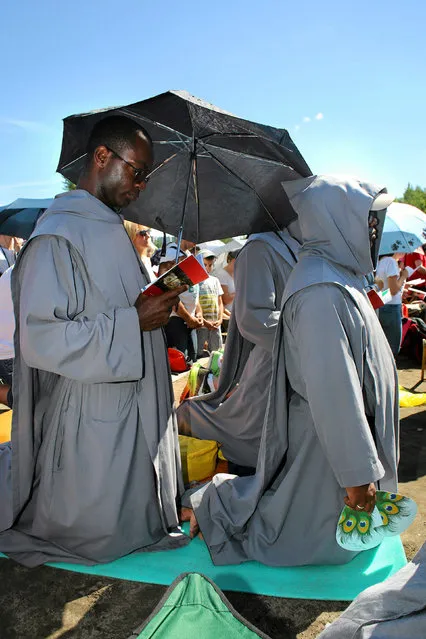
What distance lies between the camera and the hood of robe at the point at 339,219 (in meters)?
2.53

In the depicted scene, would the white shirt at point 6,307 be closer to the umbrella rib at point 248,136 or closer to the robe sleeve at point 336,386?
the umbrella rib at point 248,136

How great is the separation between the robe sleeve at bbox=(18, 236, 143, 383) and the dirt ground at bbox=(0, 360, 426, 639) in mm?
1042

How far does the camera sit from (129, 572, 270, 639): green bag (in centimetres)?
186

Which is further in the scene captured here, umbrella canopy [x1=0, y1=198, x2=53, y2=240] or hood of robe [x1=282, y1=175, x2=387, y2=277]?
umbrella canopy [x1=0, y1=198, x2=53, y2=240]

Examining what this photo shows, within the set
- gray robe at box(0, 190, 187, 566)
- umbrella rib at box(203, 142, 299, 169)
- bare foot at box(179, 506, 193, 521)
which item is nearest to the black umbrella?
umbrella rib at box(203, 142, 299, 169)

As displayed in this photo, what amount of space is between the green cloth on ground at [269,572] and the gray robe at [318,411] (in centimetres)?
6

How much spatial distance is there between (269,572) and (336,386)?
1.12 meters

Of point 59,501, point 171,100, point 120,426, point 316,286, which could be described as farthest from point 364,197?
point 59,501

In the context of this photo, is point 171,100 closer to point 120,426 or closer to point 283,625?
point 120,426

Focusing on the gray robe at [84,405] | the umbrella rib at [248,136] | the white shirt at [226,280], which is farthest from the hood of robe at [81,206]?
the white shirt at [226,280]

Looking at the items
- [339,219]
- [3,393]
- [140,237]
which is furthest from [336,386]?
[140,237]

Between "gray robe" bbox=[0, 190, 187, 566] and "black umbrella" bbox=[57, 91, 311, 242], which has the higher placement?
"black umbrella" bbox=[57, 91, 311, 242]

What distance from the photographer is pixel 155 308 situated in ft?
8.91

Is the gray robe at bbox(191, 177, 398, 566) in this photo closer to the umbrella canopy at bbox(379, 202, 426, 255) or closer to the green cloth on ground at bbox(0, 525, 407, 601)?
the green cloth on ground at bbox(0, 525, 407, 601)
